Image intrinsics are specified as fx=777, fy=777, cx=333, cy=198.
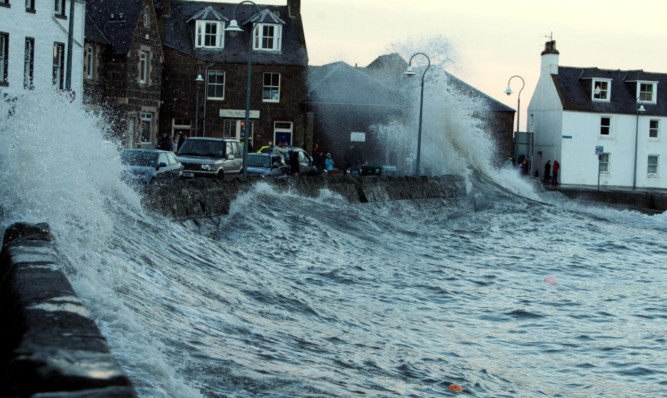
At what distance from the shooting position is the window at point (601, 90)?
53.3m

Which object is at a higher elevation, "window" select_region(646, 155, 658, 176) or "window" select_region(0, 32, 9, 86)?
"window" select_region(0, 32, 9, 86)

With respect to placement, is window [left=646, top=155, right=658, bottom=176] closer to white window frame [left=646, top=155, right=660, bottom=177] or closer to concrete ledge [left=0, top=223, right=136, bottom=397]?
white window frame [left=646, top=155, right=660, bottom=177]

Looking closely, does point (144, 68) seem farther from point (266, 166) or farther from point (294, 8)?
point (266, 166)

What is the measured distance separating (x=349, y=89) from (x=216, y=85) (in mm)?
8073

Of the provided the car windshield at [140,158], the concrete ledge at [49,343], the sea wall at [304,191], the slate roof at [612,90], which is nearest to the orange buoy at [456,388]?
the concrete ledge at [49,343]

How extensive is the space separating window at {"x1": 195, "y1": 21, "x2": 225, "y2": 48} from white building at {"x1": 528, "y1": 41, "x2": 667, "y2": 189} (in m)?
22.7

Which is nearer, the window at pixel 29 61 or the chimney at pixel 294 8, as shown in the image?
the window at pixel 29 61

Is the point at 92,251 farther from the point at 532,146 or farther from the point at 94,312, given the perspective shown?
the point at 532,146

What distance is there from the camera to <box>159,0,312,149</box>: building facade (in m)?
45.9

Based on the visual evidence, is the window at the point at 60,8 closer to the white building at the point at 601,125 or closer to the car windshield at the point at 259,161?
the car windshield at the point at 259,161

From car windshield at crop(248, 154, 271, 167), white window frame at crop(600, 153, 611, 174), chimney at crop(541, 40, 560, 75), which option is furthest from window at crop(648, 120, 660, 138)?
car windshield at crop(248, 154, 271, 167)

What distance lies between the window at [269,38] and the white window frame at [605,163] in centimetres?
2283

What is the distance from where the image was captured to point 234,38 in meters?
47.2

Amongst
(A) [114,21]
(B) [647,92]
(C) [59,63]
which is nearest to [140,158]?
(C) [59,63]
